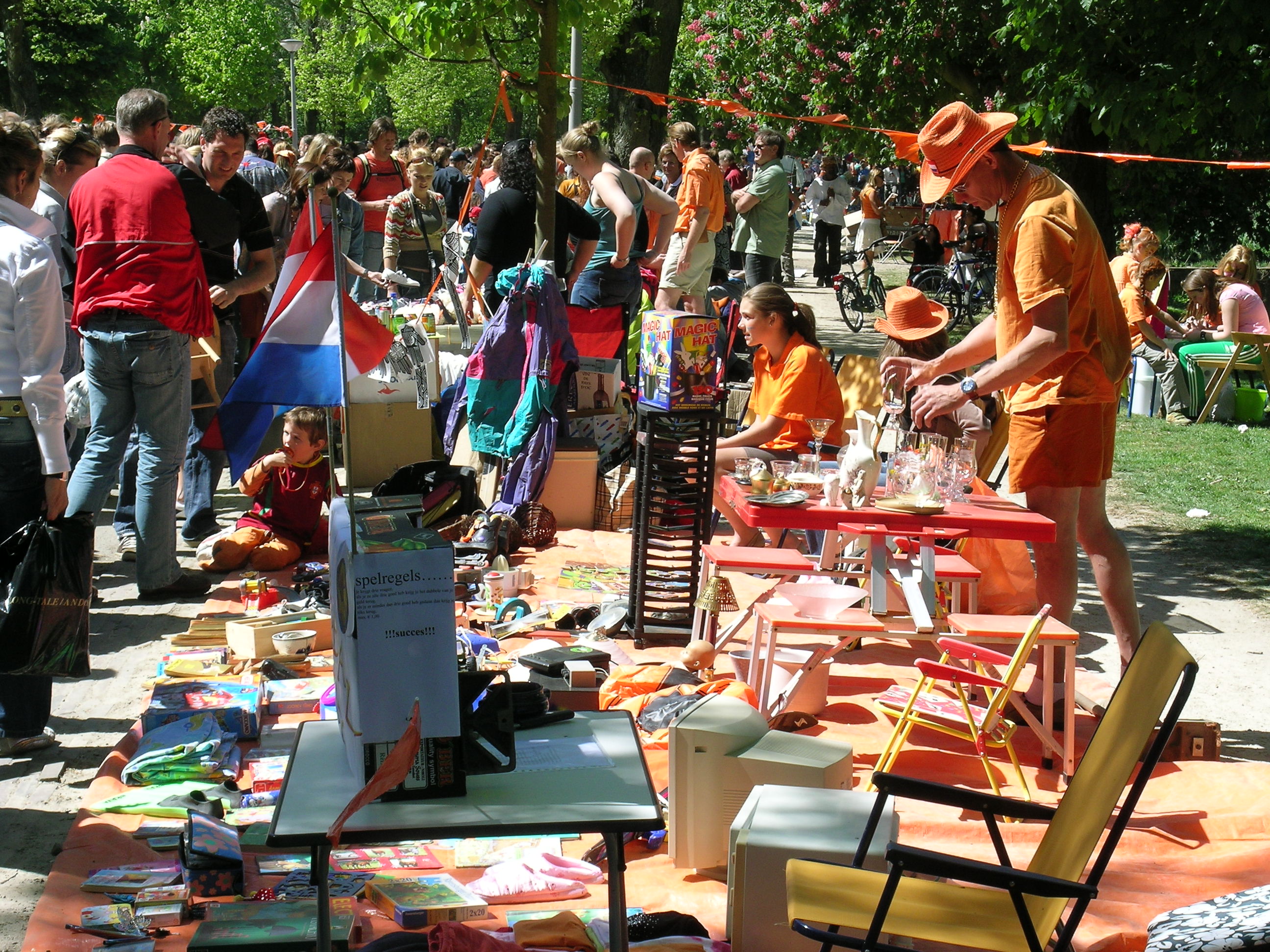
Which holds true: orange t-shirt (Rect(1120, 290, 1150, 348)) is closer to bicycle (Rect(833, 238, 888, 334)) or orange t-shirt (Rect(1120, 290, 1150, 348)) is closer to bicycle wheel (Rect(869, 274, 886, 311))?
bicycle (Rect(833, 238, 888, 334))

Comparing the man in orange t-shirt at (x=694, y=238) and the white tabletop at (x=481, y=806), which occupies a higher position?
the man in orange t-shirt at (x=694, y=238)

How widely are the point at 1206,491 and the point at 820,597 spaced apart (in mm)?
5522

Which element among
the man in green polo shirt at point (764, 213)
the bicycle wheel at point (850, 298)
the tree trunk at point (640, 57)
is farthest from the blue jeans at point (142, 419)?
the bicycle wheel at point (850, 298)

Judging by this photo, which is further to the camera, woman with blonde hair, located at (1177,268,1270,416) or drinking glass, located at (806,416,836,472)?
woman with blonde hair, located at (1177,268,1270,416)

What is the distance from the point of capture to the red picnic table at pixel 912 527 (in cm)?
442

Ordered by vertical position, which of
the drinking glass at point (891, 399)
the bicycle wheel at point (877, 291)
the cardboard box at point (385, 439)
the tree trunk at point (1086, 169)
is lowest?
the cardboard box at point (385, 439)

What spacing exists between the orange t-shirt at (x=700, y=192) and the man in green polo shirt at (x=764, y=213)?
2421 millimetres

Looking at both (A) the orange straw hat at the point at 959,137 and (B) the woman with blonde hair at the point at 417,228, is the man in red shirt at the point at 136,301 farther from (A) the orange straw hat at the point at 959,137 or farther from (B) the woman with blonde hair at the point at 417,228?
(B) the woman with blonde hair at the point at 417,228

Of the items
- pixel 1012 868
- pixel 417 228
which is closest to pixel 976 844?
pixel 1012 868

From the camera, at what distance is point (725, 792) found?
360cm

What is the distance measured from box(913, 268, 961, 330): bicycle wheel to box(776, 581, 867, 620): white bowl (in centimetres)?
1241

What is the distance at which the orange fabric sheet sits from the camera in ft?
11.0

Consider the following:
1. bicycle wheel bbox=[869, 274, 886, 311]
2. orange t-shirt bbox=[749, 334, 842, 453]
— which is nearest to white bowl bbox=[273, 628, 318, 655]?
orange t-shirt bbox=[749, 334, 842, 453]

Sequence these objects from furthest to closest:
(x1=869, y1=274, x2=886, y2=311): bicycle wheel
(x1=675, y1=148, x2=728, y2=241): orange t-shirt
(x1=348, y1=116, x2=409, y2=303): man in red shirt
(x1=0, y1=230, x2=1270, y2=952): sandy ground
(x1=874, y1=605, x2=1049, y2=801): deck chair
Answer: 1. (x1=869, y1=274, x2=886, y2=311): bicycle wheel
2. (x1=348, y1=116, x2=409, y2=303): man in red shirt
3. (x1=675, y1=148, x2=728, y2=241): orange t-shirt
4. (x1=874, y1=605, x2=1049, y2=801): deck chair
5. (x1=0, y1=230, x2=1270, y2=952): sandy ground
